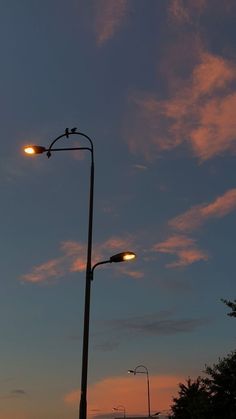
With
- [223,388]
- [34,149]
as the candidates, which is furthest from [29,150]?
[223,388]

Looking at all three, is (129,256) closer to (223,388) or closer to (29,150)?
(29,150)

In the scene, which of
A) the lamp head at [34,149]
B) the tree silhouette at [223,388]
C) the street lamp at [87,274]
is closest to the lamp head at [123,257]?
the street lamp at [87,274]

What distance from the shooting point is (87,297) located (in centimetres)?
1586

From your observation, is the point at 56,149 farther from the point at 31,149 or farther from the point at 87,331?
the point at 87,331

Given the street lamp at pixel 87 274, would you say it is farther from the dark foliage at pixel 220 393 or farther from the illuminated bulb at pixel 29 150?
the dark foliage at pixel 220 393

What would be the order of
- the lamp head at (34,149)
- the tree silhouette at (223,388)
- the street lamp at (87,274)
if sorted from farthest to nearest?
the tree silhouette at (223,388)
the lamp head at (34,149)
the street lamp at (87,274)

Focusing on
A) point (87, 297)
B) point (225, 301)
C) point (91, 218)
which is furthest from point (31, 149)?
point (225, 301)

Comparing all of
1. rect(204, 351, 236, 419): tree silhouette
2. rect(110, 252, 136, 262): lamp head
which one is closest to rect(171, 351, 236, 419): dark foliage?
rect(204, 351, 236, 419): tree silhouette

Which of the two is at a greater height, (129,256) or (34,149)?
(34,149)

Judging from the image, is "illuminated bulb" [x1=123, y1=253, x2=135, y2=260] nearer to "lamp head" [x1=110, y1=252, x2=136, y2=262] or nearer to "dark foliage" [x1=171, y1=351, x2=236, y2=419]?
"lamp head" [x1=110, y1=252, x2=136, y2=262]

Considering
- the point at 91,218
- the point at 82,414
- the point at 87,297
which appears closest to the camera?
the point at 82,414

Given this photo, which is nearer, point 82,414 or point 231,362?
point 82,414

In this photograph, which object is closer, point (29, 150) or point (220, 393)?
point (29, 150)

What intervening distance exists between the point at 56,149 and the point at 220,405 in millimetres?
21825
